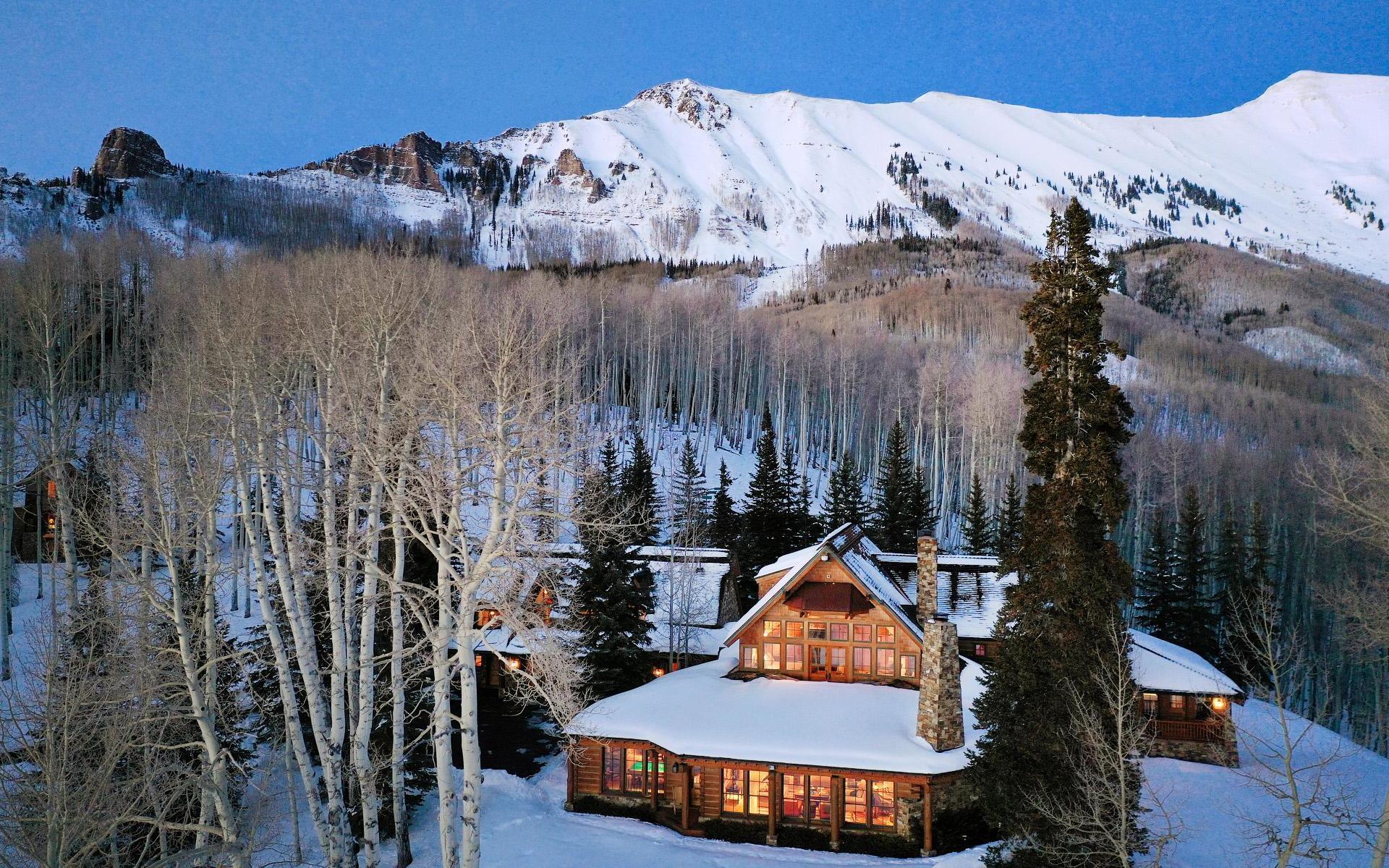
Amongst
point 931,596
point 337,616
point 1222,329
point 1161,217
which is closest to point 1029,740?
→ point 931,596

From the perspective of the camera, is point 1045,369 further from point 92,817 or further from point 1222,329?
point 1222,329

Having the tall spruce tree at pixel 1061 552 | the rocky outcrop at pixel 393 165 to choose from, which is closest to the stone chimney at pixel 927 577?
the tall spruce tree at pixel 1061 552

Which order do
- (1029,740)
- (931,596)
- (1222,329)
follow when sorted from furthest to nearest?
(1222,329) < (931,596) < (1029,740)

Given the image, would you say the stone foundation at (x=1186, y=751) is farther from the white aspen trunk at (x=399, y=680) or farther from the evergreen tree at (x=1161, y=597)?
the white aspen trunk at (x=399, y=680)

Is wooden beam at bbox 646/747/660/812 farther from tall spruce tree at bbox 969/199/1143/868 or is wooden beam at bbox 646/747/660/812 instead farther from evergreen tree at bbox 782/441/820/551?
evergreen tree at bbox 782/441/820/551

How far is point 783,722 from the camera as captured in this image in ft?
66.0

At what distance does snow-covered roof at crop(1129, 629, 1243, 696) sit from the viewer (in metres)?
22.8

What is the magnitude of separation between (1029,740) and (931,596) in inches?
342

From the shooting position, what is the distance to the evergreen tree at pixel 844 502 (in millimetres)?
39250

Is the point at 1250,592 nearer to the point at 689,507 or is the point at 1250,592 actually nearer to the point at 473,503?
the point at 689,507

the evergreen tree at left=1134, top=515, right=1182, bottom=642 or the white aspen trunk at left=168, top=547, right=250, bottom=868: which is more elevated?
the white aspen trunk at left=168, top=547, right=250, bottom=868

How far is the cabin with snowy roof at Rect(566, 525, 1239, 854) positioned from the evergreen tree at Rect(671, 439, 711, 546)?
21.3ft

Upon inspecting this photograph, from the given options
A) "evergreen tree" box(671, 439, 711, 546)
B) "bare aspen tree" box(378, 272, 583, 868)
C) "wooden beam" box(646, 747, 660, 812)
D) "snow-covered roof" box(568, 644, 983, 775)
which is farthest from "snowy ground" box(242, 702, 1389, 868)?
"evergreen tree" box(671, 439, 711, 546)

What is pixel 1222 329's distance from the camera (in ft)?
335
